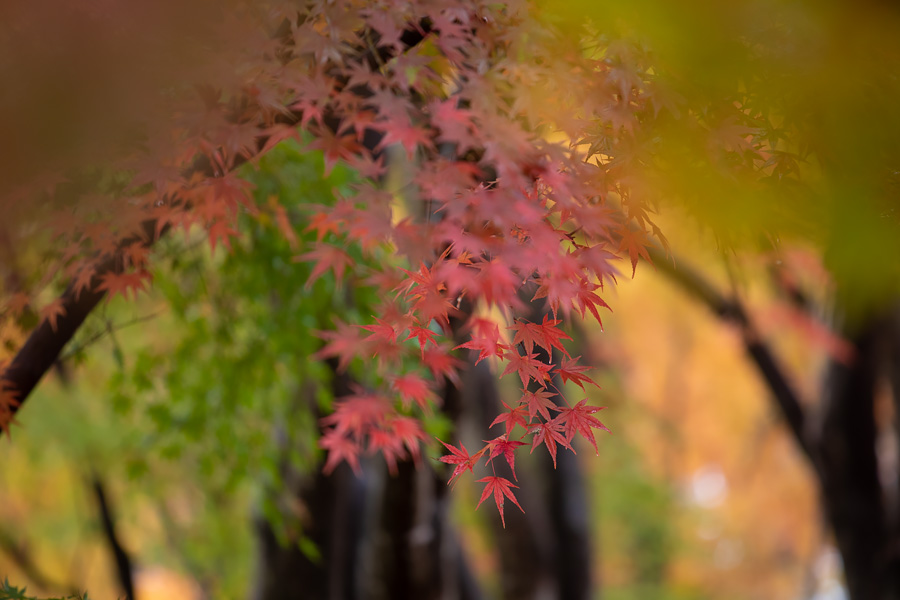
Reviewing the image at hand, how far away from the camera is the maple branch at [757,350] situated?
15.9 feet

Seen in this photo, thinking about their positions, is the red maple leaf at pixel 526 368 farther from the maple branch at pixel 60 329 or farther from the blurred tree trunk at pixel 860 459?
the blurred tree trunk at pixel 860 459

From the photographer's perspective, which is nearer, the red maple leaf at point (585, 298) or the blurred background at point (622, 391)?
the blurred background at point (622, 391)

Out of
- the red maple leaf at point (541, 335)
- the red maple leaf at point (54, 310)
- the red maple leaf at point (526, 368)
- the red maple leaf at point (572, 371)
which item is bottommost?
the red maple leaf at point (572, 371)

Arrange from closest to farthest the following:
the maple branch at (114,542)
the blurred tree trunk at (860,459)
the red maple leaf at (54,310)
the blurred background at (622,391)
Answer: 1. the blurred background at (622,391)
2. the red maple leaf at (54,310)
3. the blurred tree trunk at (860,459)
4. the maple branch at (114,542)

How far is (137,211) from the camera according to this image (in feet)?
6.23

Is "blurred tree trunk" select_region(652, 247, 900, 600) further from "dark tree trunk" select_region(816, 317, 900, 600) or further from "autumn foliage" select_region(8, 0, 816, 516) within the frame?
"autumn foliage" select_region(8, 0, 816, 516)

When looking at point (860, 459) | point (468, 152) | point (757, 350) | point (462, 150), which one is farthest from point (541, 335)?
point (860, 459)

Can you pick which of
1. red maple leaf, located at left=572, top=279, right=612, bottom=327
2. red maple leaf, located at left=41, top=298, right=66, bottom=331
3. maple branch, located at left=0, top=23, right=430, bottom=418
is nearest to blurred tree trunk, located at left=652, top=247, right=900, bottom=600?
red maple leaf, located at left=572, top=279, right=612, bottom=327

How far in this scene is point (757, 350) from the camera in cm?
488

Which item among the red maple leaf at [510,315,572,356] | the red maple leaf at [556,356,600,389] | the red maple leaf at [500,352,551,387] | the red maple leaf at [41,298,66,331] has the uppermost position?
the red maple leaf at [41,298,66,331]

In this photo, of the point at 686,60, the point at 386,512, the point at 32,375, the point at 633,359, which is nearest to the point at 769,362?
the point at 386,512

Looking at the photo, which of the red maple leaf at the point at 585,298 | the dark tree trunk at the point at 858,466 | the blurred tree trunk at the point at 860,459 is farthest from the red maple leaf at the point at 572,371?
the dark tree trunk at the point at 858,466

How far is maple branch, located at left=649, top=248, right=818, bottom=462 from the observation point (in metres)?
4.84

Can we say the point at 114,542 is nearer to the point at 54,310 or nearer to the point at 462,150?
the point at 54,310
